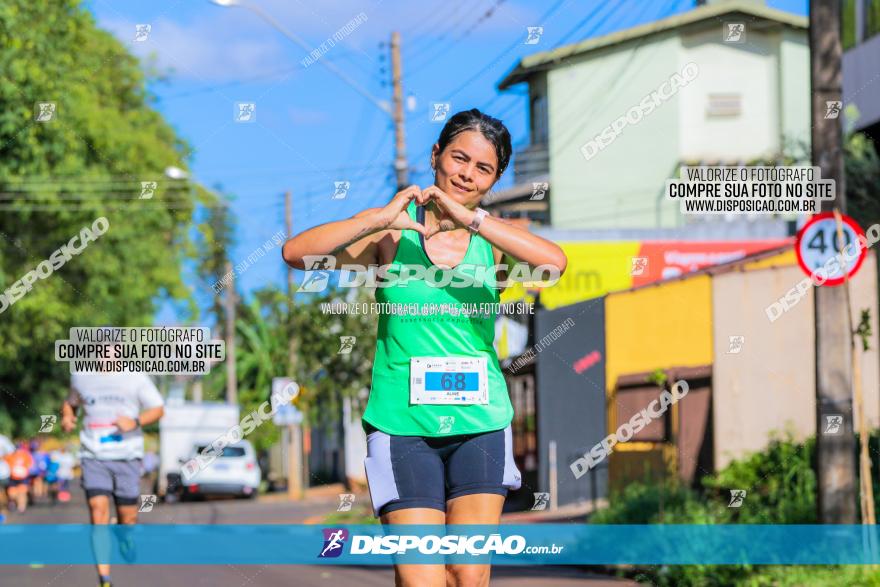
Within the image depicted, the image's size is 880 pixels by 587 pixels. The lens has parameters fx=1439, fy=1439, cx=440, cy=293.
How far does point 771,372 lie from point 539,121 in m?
19.7

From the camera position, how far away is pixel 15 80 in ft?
73.1

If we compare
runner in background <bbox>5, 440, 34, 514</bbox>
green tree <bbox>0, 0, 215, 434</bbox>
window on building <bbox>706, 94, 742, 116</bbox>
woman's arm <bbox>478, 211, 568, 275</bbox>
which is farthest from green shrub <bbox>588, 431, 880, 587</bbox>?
window on building <bbox>706, 94, 742, 116</bbox>

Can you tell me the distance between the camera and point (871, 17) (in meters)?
18.4

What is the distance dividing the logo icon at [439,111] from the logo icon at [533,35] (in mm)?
790

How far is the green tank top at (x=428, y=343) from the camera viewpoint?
4617 millimetres

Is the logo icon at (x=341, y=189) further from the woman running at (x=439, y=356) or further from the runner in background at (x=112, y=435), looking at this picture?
the woman running at (x=439, y=356)

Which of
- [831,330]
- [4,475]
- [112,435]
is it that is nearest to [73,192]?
[4,475]

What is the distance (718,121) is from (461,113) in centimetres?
3117

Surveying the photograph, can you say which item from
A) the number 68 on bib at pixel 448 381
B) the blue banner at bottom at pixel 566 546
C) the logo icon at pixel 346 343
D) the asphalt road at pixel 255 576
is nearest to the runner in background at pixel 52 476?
the logo icon at pixel 346 343

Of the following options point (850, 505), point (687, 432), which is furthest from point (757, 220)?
point (850, 505)

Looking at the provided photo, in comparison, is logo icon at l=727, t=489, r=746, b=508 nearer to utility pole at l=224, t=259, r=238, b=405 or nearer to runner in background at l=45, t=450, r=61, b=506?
runner in background at l=45, t=450, r=61, b=506

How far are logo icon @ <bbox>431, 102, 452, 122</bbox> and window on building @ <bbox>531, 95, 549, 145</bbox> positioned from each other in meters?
23.1

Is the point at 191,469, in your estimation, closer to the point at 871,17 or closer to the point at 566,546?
the point at 871,17

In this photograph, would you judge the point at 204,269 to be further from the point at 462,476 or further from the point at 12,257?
the point at 462,476
